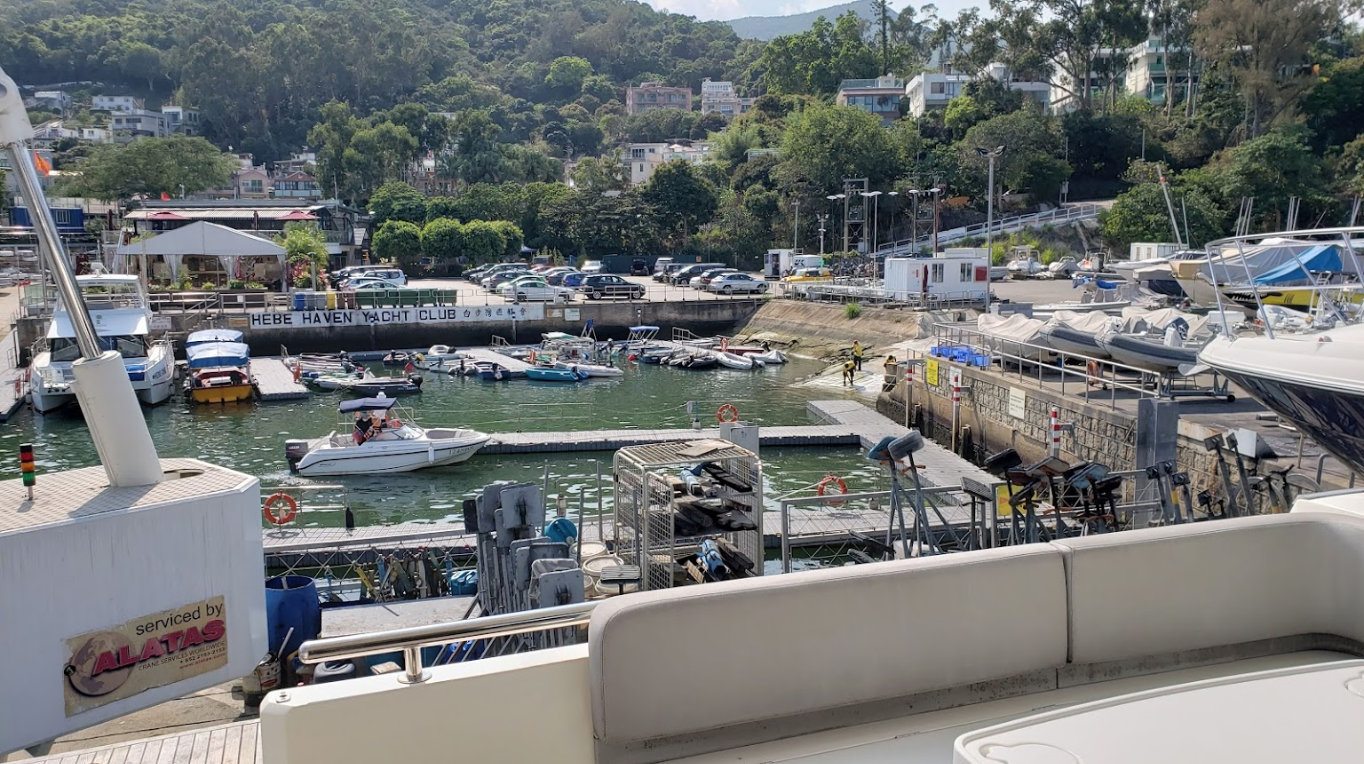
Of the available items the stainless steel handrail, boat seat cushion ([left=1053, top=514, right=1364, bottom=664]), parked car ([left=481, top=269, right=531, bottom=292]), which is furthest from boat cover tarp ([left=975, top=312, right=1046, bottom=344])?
parked car ([left=481, top=269, right=531, bottom=292])

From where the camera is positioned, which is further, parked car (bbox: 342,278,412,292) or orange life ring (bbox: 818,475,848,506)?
parked car (bbox: 342,278,412,292)

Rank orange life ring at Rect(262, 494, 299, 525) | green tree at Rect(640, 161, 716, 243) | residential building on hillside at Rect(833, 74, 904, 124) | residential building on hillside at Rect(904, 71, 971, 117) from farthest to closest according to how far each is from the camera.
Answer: residential building on hillside at Rect(833, 74, 904, 124) < residential building on hillside at Rect(904, 71, 971, 117) < green tree at Rect(640, 161, 716, 243) < orange life ring at Rect(262, 494, 299, 525)

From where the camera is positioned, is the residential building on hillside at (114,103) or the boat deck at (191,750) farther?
the residential building on hillside at (114,103)

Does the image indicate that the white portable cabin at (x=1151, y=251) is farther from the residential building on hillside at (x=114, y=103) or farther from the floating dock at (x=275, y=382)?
the residential building on hillside at (x=114, y=103)

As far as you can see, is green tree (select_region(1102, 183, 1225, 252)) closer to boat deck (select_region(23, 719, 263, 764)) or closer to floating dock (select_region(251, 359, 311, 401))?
floating dock (select_region(251, 359, 311, 401))

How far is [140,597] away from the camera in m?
7.38

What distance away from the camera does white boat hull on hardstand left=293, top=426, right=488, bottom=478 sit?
80.0ft

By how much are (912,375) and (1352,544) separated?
2398 centimetres

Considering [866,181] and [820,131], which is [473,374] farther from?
[820,131]

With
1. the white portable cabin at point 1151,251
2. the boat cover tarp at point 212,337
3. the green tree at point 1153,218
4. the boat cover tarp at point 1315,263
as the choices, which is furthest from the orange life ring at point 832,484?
the green tree at point 1153,218

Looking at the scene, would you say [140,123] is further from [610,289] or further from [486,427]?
[486,427]

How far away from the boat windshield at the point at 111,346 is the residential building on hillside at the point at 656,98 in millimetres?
145267

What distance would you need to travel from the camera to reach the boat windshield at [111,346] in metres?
33.5

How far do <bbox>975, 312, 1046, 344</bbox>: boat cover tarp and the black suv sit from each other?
2804 centimetres
